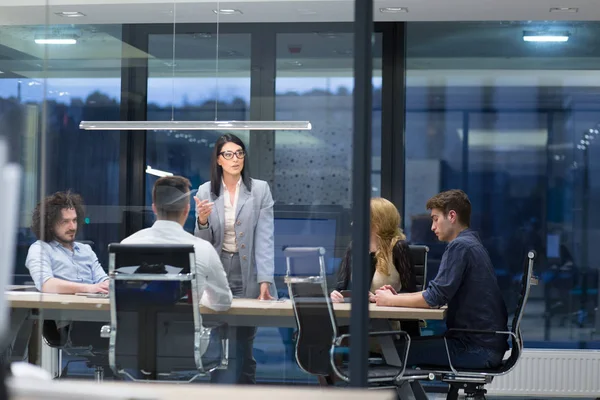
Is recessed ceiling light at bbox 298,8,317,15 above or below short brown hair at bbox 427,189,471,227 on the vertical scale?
above

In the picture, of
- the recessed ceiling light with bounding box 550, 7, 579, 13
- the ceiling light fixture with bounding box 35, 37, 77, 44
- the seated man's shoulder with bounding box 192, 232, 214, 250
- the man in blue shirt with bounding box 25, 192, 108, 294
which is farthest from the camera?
the ceiling light fixture with bounding box 35, 37, 77, 44

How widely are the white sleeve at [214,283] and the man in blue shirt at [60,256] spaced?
670mm

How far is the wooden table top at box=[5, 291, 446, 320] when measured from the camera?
16.1ft

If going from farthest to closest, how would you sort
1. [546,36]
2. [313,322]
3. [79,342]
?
[546,36]
[79,342]
[313,322]

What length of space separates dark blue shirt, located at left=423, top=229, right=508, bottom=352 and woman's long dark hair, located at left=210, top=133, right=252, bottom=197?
1.49m

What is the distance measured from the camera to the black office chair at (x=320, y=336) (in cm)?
492

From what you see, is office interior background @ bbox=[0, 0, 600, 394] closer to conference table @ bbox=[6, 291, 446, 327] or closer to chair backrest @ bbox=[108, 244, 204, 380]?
conference table @ bbox=[6, 291, 446, 327]

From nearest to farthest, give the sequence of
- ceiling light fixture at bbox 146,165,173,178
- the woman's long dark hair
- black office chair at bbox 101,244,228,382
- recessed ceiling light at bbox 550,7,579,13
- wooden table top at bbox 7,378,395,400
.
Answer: wooden table top at bbox 7,378,395,400
black office chair at bbox 101,244,228,382
the woman's long dark hair
recessed ceiling light at bbox 550,7,579,13
ceiling light fixture at bbox 146,165,173,178

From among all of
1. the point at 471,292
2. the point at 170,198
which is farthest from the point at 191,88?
the point at 471,292

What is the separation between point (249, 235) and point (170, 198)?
594mm

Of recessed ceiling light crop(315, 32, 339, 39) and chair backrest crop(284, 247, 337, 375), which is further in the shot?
recessed ceiling light crop(315, 32, 339, 39)

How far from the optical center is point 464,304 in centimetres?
520

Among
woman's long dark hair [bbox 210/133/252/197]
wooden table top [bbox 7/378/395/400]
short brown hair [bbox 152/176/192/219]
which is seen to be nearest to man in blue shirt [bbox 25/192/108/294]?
short brown hair [bbox 152/176/192/219]

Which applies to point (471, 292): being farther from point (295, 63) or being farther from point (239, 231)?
point (295, 63)
